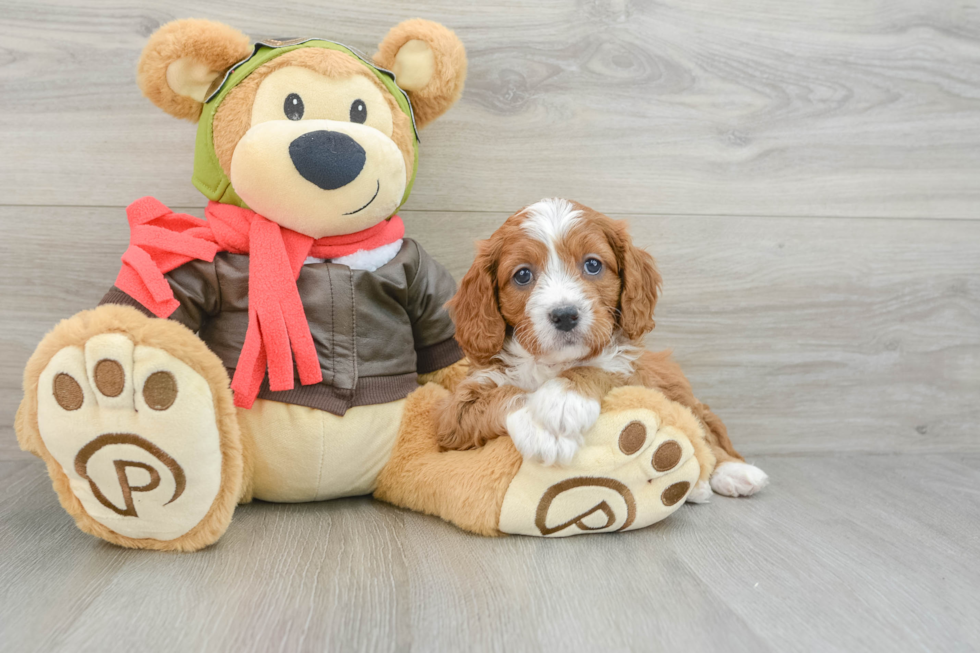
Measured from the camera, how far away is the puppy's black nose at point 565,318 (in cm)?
135

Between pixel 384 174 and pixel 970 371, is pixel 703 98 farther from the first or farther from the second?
pixel 970 371

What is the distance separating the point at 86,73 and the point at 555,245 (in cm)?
131

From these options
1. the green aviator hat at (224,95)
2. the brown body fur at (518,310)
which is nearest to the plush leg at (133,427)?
the green aviator hat at (224,95)

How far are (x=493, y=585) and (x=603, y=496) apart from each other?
0.29m

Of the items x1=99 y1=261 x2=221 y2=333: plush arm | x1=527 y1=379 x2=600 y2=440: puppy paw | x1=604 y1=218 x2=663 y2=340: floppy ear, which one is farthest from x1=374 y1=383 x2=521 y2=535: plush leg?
x1=99 y1=261 x2=221 y2=333: plush arm

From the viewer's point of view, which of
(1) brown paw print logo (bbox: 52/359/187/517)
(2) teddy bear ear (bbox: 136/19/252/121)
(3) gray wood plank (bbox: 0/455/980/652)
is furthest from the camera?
(2) teddy bear ear (bbox: 136/19/252/121)

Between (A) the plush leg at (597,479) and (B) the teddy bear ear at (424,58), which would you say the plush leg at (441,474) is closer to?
(A) the plush leg at (597,479)

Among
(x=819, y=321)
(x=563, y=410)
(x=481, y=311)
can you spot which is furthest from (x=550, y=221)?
(x=819, y=321)

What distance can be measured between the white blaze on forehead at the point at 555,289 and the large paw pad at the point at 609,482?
0.56 ft

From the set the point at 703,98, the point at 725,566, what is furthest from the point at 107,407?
the point at 703,98

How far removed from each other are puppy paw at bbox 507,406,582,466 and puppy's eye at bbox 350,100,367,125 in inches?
28.3

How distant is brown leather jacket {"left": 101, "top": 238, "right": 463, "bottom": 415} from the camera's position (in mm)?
1486

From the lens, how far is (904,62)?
205cm

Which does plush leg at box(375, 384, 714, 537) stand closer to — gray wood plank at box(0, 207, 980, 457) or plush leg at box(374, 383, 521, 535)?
plush leg at box(374, 383, 521, 535)
